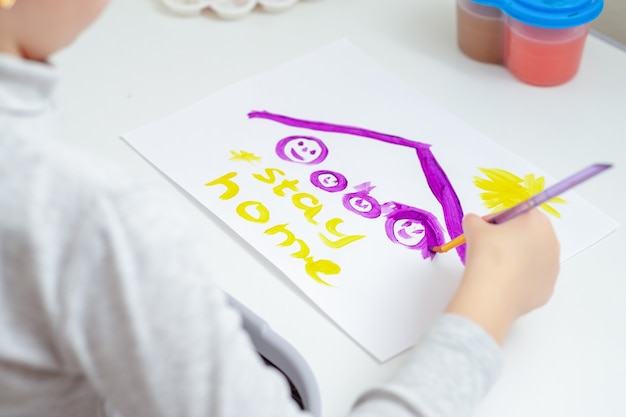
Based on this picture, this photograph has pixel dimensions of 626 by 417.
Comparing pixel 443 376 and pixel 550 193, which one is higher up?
pixel 550 193

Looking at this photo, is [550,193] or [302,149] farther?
[302,149]

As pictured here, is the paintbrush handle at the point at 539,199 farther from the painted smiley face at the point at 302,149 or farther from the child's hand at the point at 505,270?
the painted smiley face at the point at 302,149

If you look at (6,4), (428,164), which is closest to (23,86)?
(6,4)

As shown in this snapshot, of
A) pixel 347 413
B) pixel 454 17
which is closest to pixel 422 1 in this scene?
pixel 454 17

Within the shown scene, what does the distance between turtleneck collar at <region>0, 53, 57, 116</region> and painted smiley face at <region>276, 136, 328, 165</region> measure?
0.37 metres

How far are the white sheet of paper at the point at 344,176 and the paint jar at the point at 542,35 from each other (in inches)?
4.4

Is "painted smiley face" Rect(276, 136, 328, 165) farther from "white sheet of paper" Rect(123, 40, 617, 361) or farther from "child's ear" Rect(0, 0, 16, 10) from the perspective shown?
"child's ear" Rect(0, 0, 16, 10)

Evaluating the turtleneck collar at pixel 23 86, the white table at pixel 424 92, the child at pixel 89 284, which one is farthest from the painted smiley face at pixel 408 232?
the turtleneck collar at pixel 23 86

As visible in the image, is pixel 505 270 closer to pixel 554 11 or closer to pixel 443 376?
pixel 443 376

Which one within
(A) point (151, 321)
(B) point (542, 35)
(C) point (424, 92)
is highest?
(B) point (542, 35)

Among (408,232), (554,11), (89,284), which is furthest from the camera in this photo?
(554,11)

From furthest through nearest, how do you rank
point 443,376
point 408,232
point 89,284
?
point 408,232, point 443,376, point 89,284

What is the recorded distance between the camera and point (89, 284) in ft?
1.41

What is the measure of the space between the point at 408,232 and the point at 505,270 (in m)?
0.11
